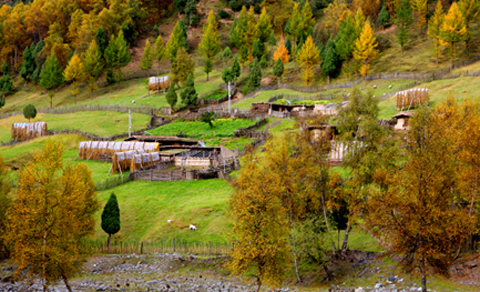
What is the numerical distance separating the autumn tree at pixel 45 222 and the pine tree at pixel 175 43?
262ft

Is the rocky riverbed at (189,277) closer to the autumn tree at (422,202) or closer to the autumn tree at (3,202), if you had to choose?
the autumn tree at (3,202)

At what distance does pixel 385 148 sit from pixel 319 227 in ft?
17.7

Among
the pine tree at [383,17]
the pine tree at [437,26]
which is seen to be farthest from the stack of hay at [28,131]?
the pine tree at [383,17]

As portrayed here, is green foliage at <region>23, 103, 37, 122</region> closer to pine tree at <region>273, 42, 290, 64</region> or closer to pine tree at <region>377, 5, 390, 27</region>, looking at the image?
pine tree at <region>273, 42, 290, 64</region>

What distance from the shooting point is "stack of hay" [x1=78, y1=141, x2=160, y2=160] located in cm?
4869

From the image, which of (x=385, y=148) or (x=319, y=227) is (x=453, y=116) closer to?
(x=385, y=148)

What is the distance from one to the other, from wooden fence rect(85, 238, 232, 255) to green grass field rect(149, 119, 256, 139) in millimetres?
28239

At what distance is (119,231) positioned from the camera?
102 feet

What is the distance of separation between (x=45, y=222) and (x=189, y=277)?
30.1 feet

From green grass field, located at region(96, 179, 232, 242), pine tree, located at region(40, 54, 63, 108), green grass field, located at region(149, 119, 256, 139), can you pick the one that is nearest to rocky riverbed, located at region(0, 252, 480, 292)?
green grass field, located at region(96, 179, 232, 242)

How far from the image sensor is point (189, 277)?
24.3m

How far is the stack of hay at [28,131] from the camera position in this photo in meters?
58.1

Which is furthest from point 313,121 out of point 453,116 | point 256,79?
point 256,79

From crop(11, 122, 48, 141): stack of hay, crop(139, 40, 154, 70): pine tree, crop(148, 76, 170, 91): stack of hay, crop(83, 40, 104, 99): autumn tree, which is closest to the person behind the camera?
crop(11, 122, 48, 141): stack of hay
